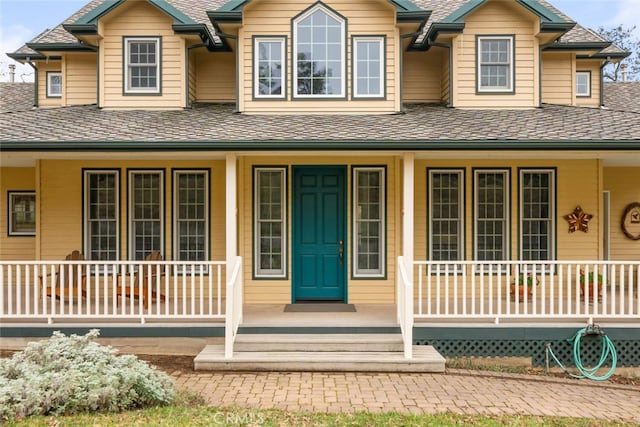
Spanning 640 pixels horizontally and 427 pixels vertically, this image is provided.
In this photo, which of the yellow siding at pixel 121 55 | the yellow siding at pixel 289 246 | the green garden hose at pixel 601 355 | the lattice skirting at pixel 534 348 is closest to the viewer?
the green garden hose at pixel 601 355

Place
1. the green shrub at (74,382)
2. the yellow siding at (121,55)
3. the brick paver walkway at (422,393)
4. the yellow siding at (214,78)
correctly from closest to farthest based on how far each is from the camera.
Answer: the green shrub at (74,382) < the brick paver walkway at (422,393) < the yellow siding at (121,55) < the yellow siding at (214,78)

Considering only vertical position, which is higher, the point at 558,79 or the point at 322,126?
the point at 558,79

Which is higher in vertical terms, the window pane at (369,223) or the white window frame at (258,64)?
the white window frame at (258,64)

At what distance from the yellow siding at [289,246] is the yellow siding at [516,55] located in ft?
7.80

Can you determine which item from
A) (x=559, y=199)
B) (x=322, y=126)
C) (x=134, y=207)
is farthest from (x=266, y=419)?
(x=559, y=199)

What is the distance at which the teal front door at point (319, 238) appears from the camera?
9828 mm

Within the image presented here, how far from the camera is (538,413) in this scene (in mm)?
5941

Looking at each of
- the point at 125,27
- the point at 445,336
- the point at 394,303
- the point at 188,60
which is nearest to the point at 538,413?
the point at 445,336

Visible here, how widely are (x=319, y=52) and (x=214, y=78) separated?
2641 mm

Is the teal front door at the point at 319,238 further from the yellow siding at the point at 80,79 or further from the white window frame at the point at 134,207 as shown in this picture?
the yellow siding at the point at 80,79

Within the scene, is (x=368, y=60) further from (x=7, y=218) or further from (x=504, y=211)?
(x=7, y=218)

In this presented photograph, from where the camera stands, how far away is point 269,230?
32.2ft

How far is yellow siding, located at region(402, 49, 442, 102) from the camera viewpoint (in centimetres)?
1134

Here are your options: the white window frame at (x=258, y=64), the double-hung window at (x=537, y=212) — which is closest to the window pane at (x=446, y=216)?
the double-hung window at (x=537, y=212)
